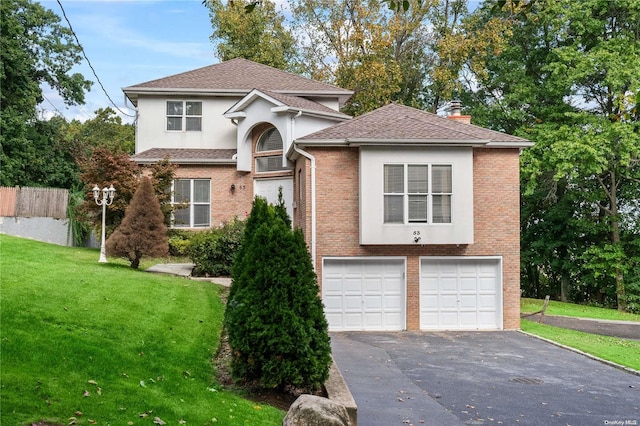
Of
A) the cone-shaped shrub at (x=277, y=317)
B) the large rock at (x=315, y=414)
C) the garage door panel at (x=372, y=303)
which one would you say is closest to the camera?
the large rock at (x=315, y=414)

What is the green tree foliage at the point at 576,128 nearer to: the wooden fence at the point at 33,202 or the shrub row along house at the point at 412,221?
the shrub row along house at the point at 412,221

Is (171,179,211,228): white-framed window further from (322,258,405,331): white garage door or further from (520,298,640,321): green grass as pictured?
(520,298,640,321): green grass

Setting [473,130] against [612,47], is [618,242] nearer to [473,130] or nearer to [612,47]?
[612,47]

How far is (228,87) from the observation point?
97.2 ft

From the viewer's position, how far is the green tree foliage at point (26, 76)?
3562 centimetres

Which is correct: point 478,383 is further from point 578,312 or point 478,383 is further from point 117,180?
point 578,312

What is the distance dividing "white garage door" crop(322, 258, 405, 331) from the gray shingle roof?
9.22 metres

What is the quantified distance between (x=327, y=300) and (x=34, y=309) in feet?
32.9

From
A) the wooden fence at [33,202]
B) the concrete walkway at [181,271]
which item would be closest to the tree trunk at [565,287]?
the concrete walkway at [181,271]

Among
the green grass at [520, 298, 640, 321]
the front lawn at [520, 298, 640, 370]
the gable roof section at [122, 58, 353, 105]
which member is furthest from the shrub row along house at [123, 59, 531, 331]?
the green grass at [520, 298, 640, 321]

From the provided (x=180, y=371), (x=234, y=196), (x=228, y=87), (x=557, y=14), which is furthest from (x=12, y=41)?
(x=180, y=371)

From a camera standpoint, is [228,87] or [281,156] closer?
[281,156]

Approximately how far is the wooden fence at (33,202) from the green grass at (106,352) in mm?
12754

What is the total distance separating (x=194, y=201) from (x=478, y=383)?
17.2m
